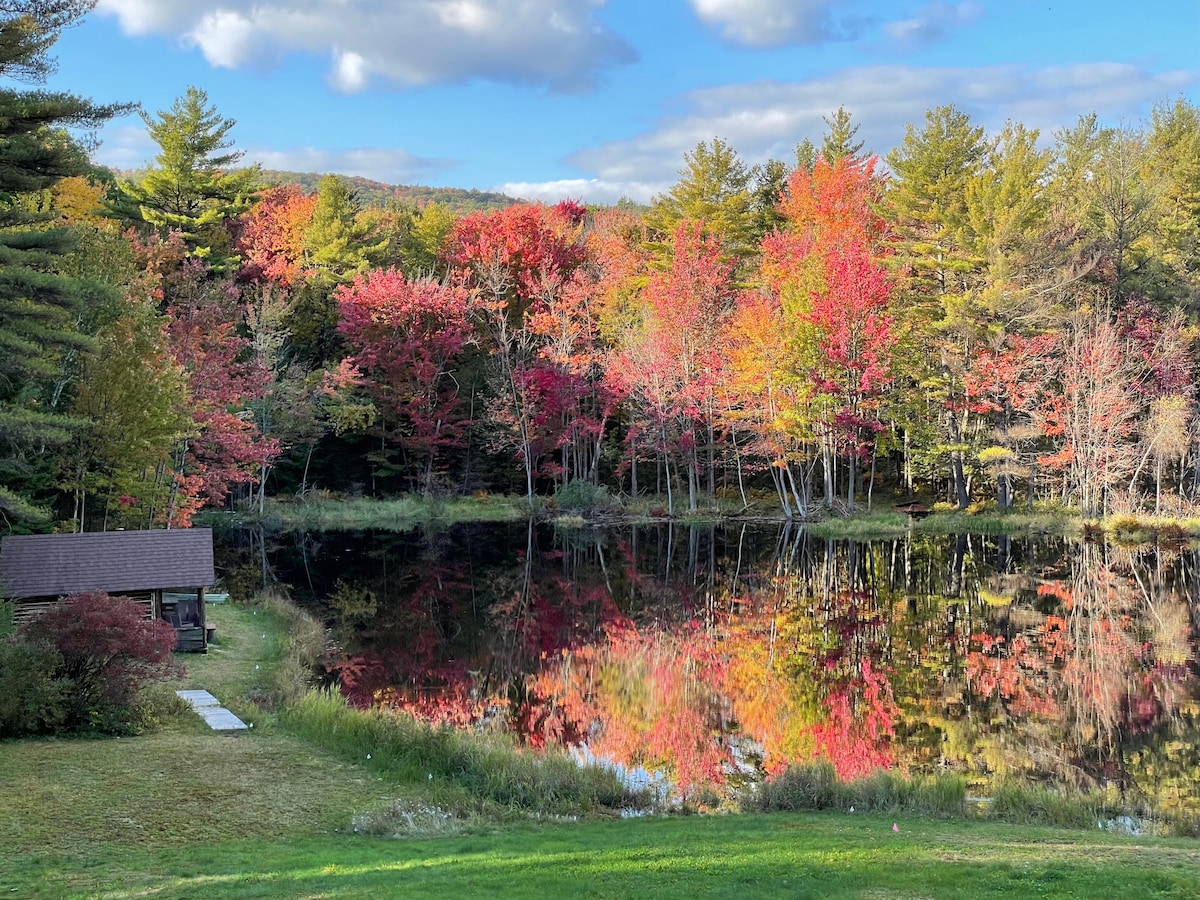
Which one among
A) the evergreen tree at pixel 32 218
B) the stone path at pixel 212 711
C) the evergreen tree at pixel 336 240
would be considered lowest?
the stone path at pixel 212 711

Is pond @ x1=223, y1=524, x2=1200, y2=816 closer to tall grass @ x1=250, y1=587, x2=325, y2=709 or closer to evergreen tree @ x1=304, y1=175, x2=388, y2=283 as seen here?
tall grass @ x1=250, y1=587, x2=325, y2=709

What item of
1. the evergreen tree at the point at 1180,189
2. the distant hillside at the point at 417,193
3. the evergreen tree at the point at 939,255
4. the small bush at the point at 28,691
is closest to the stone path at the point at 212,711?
the small bush at the point at 28,691

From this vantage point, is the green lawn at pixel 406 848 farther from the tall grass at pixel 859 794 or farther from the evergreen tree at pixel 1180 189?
the evergreen tree at pixel 1180 189

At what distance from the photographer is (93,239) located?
22.1 metres

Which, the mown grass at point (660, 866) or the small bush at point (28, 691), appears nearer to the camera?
the mown grass at point (660, 866)

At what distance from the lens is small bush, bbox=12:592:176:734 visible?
11602 millimetres

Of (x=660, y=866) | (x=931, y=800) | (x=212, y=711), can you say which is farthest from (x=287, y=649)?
(x=660, y=866)

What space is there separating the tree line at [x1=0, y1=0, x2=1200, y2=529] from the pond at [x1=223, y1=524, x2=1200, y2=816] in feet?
20.7

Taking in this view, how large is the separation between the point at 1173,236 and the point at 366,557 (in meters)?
33.6

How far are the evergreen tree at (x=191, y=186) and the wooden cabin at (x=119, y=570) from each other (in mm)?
24879

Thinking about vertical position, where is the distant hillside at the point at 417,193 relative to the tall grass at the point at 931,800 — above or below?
above

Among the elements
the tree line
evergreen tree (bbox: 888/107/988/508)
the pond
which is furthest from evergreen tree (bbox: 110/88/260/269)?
evergreen tree (bbox: 888/107/988/508)

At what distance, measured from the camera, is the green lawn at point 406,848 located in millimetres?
6402

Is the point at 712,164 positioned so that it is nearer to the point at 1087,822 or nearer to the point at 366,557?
the point at 366,557
